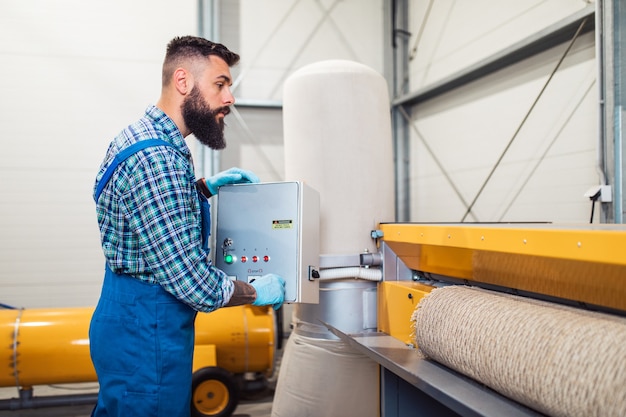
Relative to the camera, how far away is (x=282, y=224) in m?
1.76

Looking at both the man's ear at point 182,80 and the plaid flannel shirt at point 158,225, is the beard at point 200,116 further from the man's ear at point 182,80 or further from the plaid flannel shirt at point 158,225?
the plaid flannel shirt at point 158,225

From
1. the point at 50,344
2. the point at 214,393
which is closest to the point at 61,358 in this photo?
the point at 50,344

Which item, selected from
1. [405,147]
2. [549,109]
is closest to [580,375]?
[549,109]

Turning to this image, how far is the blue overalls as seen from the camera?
4.50 ft

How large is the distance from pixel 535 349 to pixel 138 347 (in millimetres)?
1023

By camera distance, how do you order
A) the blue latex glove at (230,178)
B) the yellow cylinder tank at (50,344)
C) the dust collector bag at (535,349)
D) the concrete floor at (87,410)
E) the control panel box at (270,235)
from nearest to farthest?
the dust collector bag at (535,349) < the control panel box at (270,235) < the blue latex glove at (230,178) < the yellow cylinder tank at (50,344) < the concrete floor at (87,410)

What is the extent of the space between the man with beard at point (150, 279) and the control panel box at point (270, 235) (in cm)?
26

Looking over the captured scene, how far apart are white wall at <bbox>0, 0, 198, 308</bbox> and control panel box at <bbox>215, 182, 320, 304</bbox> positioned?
284 cm

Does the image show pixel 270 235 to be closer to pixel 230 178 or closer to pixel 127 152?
pixel 230 178

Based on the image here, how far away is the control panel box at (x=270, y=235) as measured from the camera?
1.74 metres

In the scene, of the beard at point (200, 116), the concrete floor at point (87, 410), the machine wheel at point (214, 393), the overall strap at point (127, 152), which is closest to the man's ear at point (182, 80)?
the beard at point (200, 116)

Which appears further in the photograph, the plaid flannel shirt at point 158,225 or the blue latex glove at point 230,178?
the blue latex glove at point 230,178

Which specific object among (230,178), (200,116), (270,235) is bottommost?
(270,235)

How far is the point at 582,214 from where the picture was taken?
117 inches
